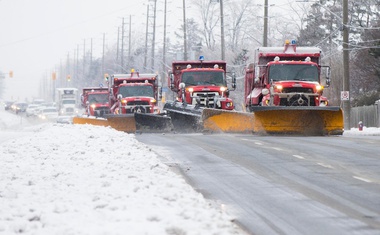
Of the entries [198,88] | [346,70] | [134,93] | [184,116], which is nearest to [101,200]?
[184,116]

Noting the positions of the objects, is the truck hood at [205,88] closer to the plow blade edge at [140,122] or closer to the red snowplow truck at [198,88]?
the red snowplow truck at [198,88]

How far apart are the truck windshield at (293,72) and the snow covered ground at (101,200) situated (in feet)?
41.8

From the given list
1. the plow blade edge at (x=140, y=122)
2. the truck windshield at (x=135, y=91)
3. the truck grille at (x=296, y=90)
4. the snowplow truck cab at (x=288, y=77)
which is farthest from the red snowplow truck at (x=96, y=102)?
the truck grille at (x=296, y=90)

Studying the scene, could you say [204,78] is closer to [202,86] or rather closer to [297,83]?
[202,86]

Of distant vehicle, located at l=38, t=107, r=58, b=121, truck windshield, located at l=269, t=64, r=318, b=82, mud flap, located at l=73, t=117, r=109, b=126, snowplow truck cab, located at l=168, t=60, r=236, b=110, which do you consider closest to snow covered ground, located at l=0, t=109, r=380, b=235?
truck windshield, located at l=269, t=64, r=318, b=82

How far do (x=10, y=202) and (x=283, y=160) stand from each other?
7.04m

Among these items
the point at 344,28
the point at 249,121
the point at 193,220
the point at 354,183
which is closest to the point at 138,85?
the point at 344,28

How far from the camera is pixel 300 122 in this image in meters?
24.5

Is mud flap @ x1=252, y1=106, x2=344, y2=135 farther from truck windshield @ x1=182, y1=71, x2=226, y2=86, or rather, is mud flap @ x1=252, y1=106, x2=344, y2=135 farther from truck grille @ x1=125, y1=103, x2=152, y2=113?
truck grille @ x1=125, y1=103, x2=152, y2=113

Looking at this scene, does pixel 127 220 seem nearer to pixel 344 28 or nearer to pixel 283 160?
pixel 283 160

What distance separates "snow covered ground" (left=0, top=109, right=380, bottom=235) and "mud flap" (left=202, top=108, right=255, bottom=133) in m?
12.4

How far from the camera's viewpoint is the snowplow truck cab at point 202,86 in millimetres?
31500

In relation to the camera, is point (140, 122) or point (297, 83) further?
point (140, 122)

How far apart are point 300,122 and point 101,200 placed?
1660cm
